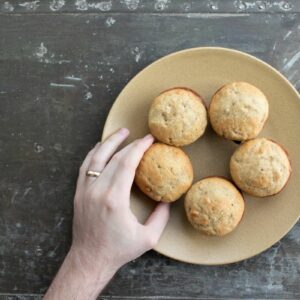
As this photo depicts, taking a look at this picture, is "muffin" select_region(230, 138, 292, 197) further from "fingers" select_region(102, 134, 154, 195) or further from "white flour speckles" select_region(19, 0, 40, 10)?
"white flour speckles" select_region(19, 0, 40, 10)

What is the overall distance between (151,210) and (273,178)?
0.37 m

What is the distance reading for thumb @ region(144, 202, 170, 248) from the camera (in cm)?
126

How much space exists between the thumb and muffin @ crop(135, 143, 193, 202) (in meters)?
0.04

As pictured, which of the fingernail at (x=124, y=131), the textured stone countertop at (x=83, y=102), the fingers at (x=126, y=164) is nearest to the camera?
the fingers at (x=126, y=164)

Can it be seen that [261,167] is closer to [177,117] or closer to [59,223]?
[177,117]

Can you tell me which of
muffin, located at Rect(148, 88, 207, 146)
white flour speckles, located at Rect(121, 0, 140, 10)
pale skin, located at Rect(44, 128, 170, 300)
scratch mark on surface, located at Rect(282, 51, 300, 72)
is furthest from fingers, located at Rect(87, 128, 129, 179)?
scratch mark on surface, located at Rect(282, 51, 300, 72)

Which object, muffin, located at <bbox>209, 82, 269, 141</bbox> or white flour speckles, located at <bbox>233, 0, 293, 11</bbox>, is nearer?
muffin, located at <bbox>209, 82, 269, 141</bbox>

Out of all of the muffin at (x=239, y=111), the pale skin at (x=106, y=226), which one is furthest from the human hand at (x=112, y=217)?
the muffin at (x=239, y=111)

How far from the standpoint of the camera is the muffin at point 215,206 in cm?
125

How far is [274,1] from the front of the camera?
1449mm

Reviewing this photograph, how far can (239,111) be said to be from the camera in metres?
1.25

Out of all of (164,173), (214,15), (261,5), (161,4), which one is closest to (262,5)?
(261,5)

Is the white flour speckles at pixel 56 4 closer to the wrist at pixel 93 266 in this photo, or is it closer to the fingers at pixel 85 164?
the fingers at pixel 85 164

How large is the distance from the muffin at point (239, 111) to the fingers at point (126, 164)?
21 centimetres
